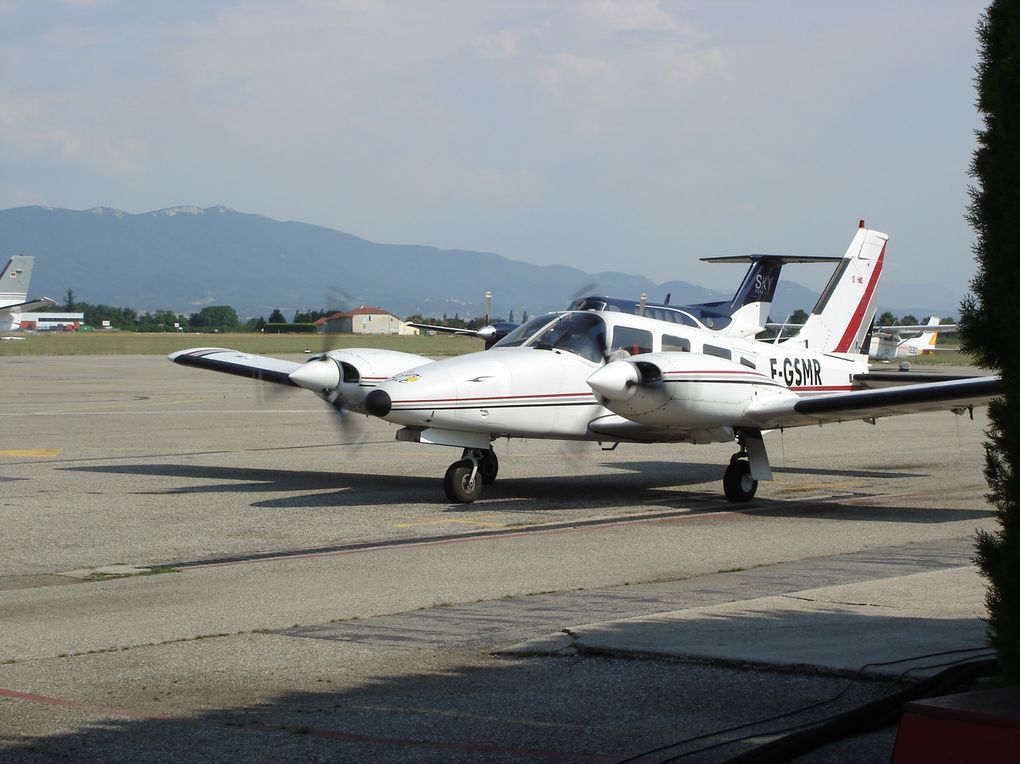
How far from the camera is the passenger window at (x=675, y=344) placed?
16766 millimetres

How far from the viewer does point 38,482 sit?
17797 millimetres

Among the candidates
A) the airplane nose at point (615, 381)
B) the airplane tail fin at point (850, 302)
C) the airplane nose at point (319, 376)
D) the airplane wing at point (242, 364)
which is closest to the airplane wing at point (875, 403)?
the airplane nose at point (615, 381)

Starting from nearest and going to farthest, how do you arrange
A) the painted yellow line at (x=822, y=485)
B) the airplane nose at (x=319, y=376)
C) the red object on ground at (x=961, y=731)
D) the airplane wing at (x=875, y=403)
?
the red object on ground at (x=961, y=731) → the airplane wing at (x=875, y=403) → the airplane nose at (x=319, y=376) → the painted yellow line at (x=822, y=485)

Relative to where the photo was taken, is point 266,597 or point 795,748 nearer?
point 795,748

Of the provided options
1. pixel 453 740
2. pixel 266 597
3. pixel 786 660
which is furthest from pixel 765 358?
pixel 453 740

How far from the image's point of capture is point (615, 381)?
49.8 feet

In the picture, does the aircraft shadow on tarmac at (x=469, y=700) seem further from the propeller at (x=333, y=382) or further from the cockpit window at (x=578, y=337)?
the propeller at (x=333, y=382)

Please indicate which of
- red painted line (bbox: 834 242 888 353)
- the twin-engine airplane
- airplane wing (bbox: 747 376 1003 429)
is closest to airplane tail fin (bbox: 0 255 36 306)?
the twin-engine airplane

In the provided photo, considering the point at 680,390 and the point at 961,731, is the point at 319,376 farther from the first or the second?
the point at 961,731

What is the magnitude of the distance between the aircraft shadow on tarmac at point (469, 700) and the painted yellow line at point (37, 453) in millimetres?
14390

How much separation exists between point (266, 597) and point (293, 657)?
2351 millimetres

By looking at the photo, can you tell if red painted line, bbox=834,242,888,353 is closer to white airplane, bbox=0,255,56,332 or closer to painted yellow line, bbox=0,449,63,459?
painted yellow line, bbox=0,449,63,459

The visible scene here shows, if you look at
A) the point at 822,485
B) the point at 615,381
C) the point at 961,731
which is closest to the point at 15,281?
the point at 822,485

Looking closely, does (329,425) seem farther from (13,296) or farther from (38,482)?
(13,296)
